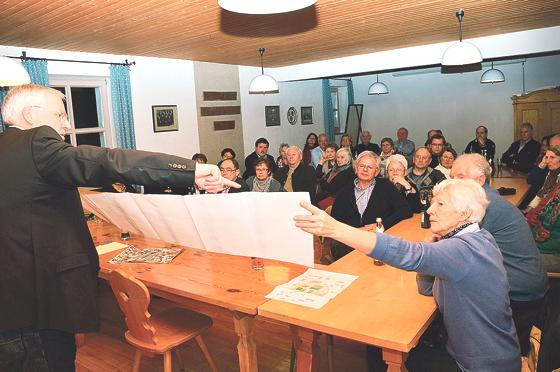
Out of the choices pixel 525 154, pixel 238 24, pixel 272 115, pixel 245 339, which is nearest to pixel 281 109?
pixel 272 115

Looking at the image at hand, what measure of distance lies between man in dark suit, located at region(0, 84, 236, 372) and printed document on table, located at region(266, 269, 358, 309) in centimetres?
82

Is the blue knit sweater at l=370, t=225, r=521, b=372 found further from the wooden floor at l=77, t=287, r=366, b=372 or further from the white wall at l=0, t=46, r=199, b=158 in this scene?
the white wall at l=0, t=46, r=199, b=158

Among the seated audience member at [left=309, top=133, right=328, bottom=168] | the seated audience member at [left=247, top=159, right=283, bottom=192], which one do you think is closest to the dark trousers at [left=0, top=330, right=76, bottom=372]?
the seated audience member at [left=247, top=159, right=283, bottom=192]

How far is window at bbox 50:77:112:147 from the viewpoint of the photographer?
6.20m

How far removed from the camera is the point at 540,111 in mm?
9438

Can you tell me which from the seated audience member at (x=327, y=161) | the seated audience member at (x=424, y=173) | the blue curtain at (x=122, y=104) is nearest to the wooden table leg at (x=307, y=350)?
the seated audience member at (x=424, y=173)

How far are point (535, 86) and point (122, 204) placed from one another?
35.6 ft

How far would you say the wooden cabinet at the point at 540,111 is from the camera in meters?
9.14

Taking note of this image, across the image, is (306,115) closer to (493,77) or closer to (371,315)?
(493,77)

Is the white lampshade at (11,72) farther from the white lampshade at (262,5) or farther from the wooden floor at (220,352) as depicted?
the white lampshade at (262,5)

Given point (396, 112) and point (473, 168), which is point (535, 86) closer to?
point (396, 112)

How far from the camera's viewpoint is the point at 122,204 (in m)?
2.71

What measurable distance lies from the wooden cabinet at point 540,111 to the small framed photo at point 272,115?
17.0 feet

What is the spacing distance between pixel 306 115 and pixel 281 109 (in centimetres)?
106
